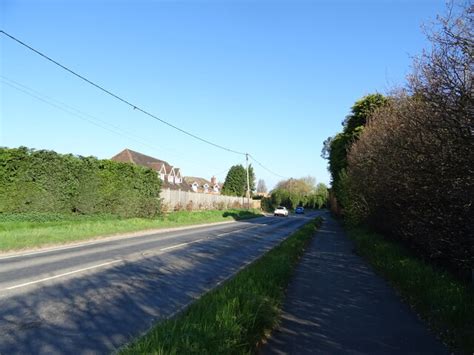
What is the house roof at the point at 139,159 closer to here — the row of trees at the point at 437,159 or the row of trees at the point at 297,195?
the row of trees at the point at 297,195

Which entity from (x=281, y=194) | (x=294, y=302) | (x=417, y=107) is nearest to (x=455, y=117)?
(x=417, y=107)

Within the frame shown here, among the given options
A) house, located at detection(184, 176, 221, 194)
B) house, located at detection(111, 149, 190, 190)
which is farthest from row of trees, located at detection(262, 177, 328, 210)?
house, located at detection(111, 149, 190, 190)

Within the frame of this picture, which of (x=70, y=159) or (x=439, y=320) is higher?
(x=70, y=159)

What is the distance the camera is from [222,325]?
5.78m

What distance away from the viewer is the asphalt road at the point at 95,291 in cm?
663

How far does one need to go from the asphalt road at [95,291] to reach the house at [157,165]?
50.9 metres

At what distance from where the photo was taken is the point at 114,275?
465 inches

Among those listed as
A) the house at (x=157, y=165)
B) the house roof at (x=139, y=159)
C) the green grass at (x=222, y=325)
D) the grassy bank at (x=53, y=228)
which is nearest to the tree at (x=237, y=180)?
the house at (x=157, y=165)

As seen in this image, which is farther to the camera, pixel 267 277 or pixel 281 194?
pixel 281 194

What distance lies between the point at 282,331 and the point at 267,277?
2809 millimetres

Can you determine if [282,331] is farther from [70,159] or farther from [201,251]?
[70,159]

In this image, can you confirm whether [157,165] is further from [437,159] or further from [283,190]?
[437,159]

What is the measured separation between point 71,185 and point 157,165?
50648mm

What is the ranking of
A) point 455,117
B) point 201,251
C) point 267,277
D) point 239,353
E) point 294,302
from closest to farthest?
point 239,353
point 455,117
point 294,302
point 267,277
point 201,251
